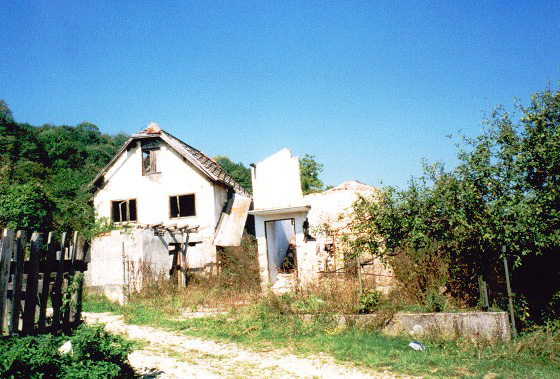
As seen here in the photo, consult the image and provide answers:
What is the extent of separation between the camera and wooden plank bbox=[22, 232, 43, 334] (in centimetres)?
525

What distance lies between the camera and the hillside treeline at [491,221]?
7.86m

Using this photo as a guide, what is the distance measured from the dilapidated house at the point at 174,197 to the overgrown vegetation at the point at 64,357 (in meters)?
12.1

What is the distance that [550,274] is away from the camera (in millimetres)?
8703

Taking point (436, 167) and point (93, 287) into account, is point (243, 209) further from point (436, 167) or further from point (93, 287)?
point (436, 167)

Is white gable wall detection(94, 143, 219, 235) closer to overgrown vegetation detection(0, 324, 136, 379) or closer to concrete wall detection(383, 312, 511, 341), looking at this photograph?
concrete wall detection(383, 312, 511, 341)

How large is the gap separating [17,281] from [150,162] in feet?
56.3

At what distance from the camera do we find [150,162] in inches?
853

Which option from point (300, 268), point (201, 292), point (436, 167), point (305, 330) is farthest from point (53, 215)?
point (436, 167)

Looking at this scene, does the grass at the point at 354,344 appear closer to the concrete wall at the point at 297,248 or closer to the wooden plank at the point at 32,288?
the wooden plank at the point at 32,288

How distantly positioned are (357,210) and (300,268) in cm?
664

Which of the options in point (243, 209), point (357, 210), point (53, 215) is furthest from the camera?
point (243, 209)

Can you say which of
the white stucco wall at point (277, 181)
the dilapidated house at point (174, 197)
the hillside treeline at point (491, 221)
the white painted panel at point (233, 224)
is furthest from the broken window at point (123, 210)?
the hillside treeline at point (491, 221)

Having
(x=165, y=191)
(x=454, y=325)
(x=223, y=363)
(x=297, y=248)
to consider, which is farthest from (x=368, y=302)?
(x=165, y=191)

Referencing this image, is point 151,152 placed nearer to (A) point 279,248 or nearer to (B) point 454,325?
(A) point 279,248
